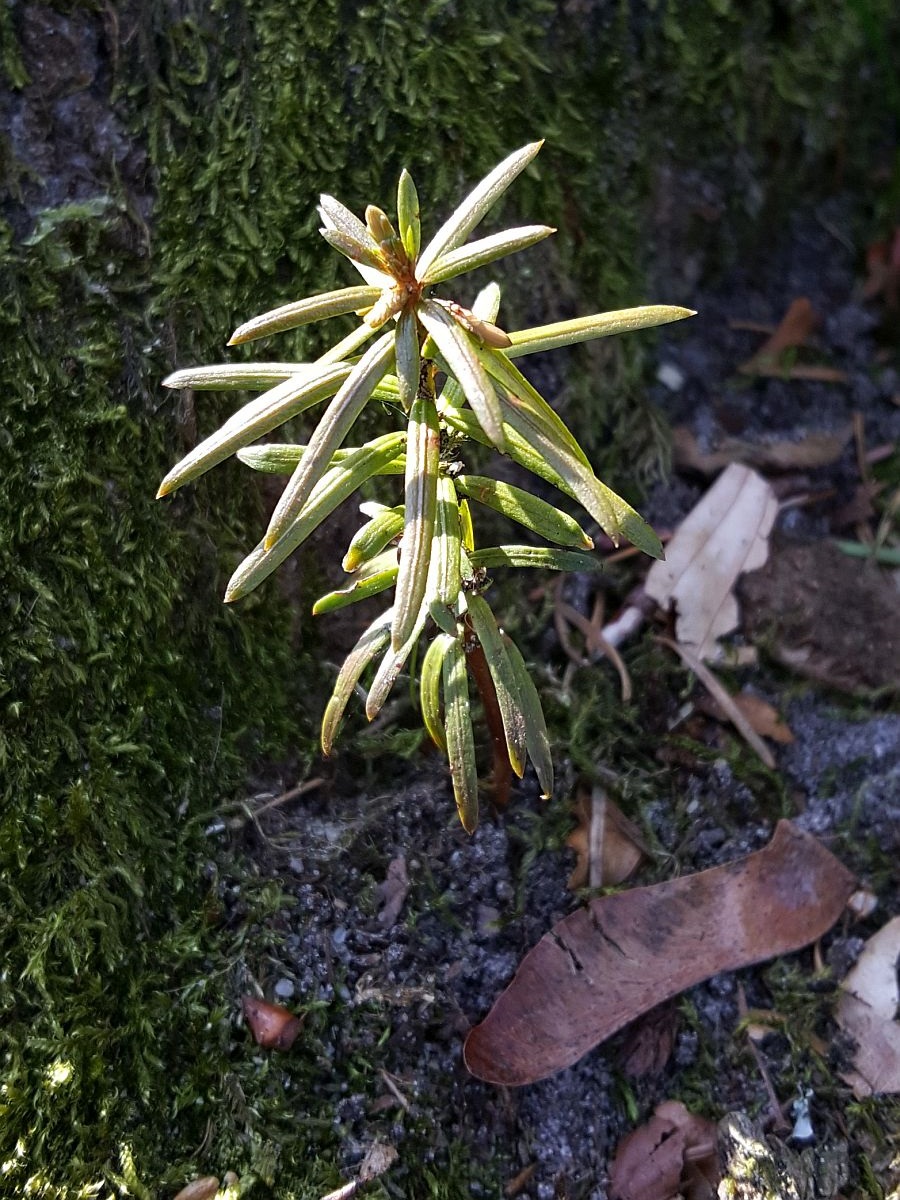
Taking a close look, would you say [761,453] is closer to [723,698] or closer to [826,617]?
[826,617]

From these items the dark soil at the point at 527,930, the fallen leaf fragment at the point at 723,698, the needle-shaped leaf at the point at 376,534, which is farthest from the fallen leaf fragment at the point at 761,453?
the needle-shaped leaf at the point at 376,534

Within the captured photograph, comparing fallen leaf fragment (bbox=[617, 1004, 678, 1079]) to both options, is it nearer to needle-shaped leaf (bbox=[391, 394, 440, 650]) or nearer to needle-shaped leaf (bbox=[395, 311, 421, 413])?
needle-shaped leaf (bbox=[391, 394, 440, 650])

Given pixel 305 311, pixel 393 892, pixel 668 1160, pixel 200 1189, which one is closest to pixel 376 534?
pixel 305 311

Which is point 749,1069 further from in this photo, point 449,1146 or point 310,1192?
point 310,1192

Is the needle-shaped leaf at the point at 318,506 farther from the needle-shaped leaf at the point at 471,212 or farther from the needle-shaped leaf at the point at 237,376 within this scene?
the needle-shaped leaf at the point at 471,212

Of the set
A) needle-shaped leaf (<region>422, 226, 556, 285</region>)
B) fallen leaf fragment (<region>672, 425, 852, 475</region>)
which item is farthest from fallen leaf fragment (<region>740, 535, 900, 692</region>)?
needle-shaped leaf (<region>422, 226, 556, 285</region>)
